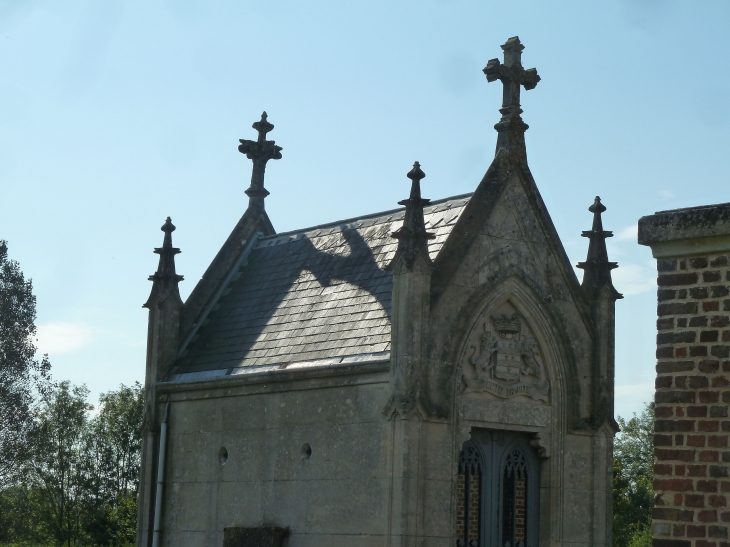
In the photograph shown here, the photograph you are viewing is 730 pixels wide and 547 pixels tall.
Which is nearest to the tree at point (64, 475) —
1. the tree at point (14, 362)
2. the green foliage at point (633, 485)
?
the tree at point (14, 362)

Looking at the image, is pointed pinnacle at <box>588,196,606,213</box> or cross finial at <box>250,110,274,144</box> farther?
cross finial at <box>250,110,274,144</box>

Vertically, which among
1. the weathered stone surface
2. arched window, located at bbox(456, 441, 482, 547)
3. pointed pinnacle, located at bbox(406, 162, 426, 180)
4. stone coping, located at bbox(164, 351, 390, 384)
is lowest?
the weathered stone surface

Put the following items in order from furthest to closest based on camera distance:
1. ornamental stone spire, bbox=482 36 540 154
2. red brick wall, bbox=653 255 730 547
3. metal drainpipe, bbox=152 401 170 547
Answer: metal drainpipe, bbox=152 401 170 547 < ornamental stone spire, bbox=482 36 540 154 < red brick wall, bbox=653 255 730 547

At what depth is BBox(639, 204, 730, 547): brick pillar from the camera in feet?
26.6

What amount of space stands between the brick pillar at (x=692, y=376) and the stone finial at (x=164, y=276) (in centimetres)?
1658

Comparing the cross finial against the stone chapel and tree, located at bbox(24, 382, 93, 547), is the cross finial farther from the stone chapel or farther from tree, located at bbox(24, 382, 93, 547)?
tree, located at bbox(24, 382, 93, 547)

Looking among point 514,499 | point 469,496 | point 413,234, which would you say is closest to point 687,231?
point 413,234

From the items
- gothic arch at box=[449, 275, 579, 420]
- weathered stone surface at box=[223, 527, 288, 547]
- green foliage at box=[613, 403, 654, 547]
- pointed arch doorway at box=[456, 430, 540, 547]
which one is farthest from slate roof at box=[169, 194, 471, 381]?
green foliage at box=[613, 403, 654, 547]

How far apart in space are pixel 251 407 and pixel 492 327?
14.9ft

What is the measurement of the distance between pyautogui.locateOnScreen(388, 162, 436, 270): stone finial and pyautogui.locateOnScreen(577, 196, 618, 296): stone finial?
3.53 m

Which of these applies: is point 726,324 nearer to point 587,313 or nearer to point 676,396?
point 676,396

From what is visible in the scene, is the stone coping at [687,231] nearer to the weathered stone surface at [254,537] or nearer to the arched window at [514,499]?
the arched window at [514,499]

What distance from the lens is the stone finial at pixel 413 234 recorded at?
18.9 m

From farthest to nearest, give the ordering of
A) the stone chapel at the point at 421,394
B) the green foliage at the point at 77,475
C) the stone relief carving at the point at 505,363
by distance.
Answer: the green foliage at the point at 77,475 → the stone relief carving at the point at 505,363 → the stone chapel at the point at 421,394
